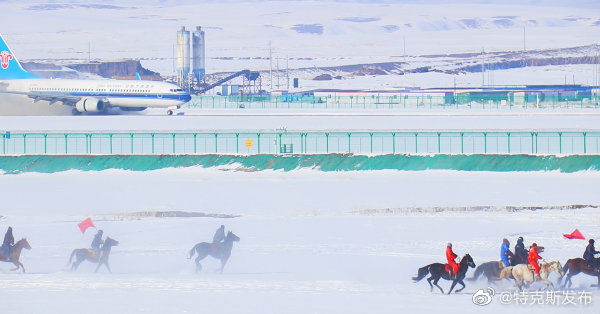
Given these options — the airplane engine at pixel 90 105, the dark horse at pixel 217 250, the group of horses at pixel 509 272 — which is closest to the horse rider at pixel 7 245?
the dark horse at pixel 217 250

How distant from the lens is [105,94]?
107m

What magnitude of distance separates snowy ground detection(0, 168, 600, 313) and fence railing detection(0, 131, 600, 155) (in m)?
7.08

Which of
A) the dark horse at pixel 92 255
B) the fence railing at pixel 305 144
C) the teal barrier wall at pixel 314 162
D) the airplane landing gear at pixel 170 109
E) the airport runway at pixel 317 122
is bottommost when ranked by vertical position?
the dark horse at pixel 92 255

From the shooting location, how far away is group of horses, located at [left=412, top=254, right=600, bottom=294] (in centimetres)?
2423

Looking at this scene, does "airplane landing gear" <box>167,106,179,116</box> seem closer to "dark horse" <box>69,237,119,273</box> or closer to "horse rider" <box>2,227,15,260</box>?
"dark horse" <box>69,237,119,273</box>

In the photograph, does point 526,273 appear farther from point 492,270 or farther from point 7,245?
point 7,245

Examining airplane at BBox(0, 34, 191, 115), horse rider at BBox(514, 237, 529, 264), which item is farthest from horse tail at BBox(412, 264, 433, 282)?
airplane at BBox(0, 34, 191, 115)

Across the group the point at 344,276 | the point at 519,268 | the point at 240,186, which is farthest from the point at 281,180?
the point at 519,268

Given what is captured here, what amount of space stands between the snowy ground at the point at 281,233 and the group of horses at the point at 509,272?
0.48 metres

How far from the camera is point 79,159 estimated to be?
53.2m

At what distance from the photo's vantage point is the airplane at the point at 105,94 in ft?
342

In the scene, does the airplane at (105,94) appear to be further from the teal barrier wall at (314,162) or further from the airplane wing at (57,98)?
the teal barrier wall at (314,162)

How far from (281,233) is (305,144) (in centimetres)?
2352

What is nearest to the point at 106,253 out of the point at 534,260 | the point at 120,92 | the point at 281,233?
the point at 281,233
